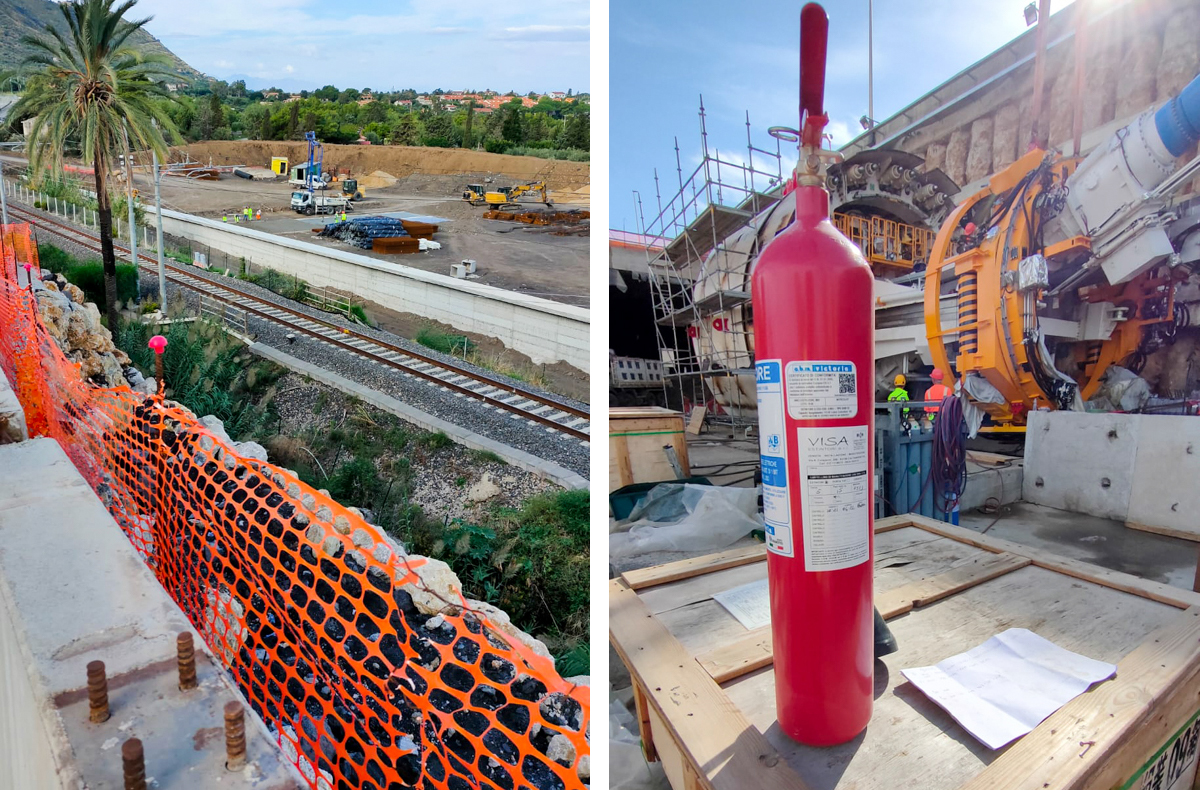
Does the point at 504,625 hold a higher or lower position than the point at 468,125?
lower

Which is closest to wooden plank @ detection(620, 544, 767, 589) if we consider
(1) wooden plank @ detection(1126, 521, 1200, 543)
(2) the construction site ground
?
(1) wooden plank @ detection(1126, 521, 1200, 543)

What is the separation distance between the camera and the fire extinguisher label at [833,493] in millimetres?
830

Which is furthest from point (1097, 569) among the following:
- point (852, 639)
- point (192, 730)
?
point (192, 730)

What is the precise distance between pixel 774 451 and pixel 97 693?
1.14 m

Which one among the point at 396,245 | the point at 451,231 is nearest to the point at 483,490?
the point at 396,245

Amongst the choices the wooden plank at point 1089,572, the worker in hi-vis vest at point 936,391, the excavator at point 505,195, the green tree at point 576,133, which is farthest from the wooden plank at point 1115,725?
the green tree at point 576,133

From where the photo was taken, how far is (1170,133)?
86.4 inches

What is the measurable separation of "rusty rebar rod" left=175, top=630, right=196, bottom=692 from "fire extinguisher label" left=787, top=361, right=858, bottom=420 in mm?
1089

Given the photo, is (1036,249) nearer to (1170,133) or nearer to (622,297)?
(1170,133)

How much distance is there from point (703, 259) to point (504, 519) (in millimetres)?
2379

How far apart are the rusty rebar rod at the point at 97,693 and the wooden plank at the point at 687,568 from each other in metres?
0.94

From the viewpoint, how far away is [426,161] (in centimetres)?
2227

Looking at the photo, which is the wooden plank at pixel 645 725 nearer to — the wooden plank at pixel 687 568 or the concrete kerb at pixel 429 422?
the wooden plank at pixel 687 568

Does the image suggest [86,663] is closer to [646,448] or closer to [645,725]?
[645,725]
